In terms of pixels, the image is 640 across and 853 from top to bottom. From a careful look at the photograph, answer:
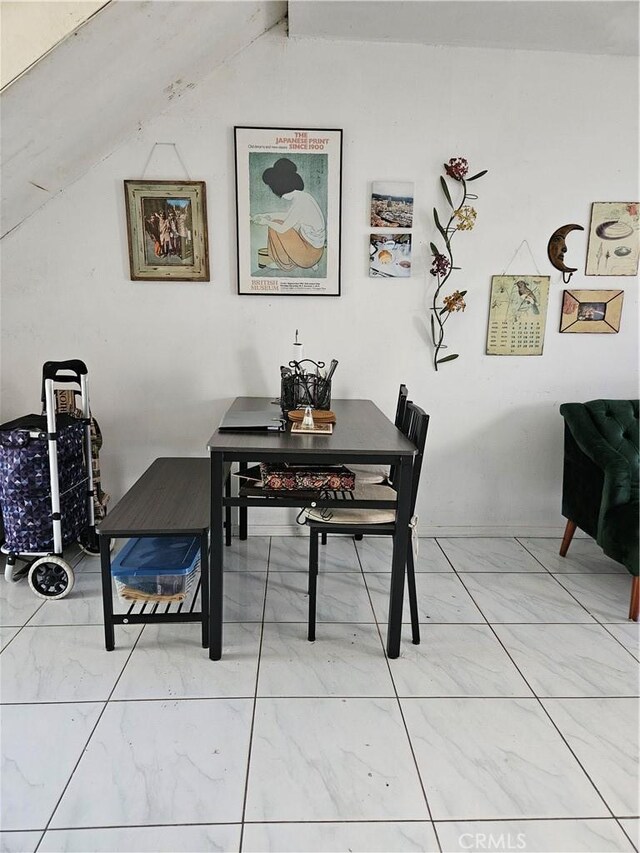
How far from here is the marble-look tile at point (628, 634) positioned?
6.64 ft

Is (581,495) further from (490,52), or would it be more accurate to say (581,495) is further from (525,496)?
(490,52)

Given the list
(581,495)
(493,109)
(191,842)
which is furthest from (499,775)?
(493,109)

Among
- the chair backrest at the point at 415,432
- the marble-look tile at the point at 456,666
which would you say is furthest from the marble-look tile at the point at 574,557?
the chair backrest at the point at 415,432

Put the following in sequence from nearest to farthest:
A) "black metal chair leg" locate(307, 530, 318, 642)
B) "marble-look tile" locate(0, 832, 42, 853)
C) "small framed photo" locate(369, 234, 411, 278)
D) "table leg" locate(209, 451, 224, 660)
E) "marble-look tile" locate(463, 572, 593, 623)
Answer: "marble-look tile" locate(0, 832, 42, 853), "table leg" locate(209, 451, 224, 660), "black metal chair leg" locate(307, 530, 318, 642), "marble-look tile" locate(463, 572, 593, 623), "small framed photo" locate(369, 234, 411, 278)

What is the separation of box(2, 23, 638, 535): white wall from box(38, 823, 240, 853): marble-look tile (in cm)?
173

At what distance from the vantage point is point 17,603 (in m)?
2.25

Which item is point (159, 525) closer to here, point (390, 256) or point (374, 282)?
point (374, 282)

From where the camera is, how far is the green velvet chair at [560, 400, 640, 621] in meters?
2.24

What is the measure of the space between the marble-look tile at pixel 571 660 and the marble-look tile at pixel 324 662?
1.70 feet

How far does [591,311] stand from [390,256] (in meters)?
1.12

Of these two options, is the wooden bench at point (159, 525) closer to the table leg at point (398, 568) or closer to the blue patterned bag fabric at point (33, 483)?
the blue patterned bag fabric at point (33, 483)

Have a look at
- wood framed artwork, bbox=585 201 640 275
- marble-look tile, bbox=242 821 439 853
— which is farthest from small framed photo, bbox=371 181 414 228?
marble-look tile, bbox=242 821 439 853

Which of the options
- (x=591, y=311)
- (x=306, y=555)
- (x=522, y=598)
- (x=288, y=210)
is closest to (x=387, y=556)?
(x=306, y=555)

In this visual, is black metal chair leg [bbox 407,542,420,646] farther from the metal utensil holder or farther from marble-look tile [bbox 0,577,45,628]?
marble-look tile [bbox 0,577,45,628]
